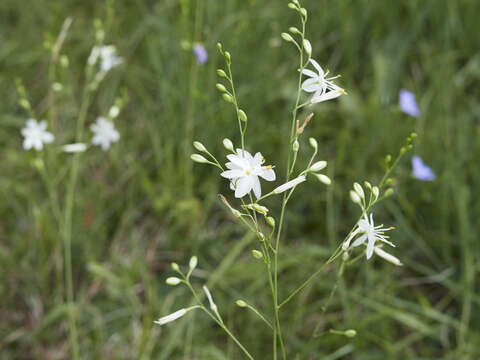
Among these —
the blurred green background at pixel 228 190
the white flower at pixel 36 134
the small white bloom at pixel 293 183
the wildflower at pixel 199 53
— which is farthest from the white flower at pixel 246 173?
the wildflower at pixel 199 53

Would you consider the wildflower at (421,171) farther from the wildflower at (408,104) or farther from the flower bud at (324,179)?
the flower bud at (324,179)

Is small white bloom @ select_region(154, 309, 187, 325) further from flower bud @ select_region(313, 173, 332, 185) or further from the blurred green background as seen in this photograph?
the blurred green background

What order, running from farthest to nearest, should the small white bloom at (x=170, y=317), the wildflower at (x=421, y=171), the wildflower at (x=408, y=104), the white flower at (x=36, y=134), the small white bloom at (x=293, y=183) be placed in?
1. the wildflower at (x=408, y=104)
2. the wildflower at (x=421, y=171)
3. the white flower at (x=36, y=134)
4. the small white bloom at (x=170, y=317)
5. the small white bloom at (x=293, y=183)

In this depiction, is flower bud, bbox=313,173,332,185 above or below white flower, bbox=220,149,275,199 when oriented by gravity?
below

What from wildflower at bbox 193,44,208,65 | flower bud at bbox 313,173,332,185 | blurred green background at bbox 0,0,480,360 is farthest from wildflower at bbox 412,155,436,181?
flower bud at bbox 313,173,332,185

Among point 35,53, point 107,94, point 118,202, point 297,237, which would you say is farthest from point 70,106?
point 297,237

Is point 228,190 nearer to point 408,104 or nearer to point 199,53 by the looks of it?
point 199,53
